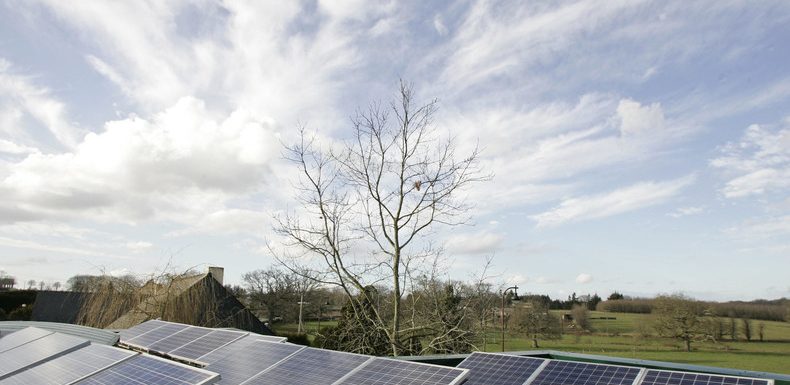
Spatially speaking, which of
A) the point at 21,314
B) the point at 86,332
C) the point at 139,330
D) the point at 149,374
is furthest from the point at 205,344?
the point at 21,314

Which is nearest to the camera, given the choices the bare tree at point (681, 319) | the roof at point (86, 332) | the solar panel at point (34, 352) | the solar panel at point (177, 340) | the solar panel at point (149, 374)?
the solar panel at point (149, 374)

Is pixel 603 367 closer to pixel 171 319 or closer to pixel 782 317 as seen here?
pixel 171 319

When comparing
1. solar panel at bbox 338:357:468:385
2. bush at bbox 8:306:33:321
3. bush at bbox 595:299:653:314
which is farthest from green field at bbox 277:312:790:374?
solar panel at bbox 338:357:468:385

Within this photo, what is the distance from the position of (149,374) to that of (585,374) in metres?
5.06

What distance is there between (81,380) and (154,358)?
2.99ft

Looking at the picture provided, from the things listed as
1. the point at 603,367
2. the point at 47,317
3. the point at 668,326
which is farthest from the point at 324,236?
the point at 668,326

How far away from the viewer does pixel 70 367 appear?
22.7 feet

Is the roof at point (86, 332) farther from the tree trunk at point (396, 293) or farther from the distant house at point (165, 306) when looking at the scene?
the tree trunk at point (396, 293)

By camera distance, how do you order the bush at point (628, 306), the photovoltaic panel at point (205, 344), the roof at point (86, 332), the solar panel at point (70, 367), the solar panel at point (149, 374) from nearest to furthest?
1. the solar panel at point (149, 374)
2. the solar panel at point (70, 367)
3. the photovoltaic panel at point (205, 344)
4. the roof at point (86, 332)
5. the bush at point (628, 306)

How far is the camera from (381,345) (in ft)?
58.3

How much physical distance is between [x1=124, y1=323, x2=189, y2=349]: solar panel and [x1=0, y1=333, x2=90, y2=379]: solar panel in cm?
132

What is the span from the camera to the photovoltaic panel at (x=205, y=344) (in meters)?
8.24

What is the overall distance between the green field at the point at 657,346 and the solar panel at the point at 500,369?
46979 mm

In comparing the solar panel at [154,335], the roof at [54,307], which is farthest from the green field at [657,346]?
the solar panel at [154,335]
